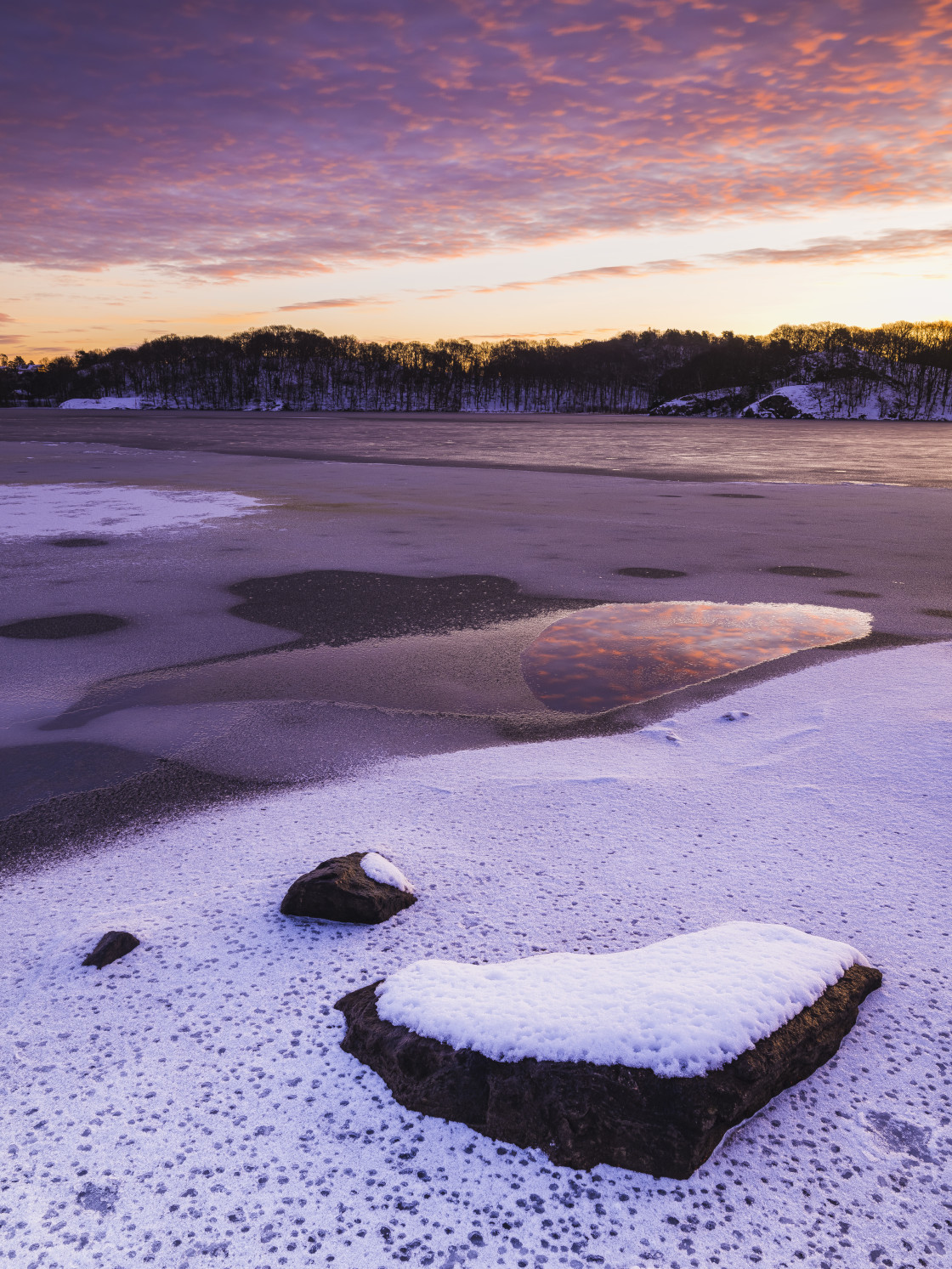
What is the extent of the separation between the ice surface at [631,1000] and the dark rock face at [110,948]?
875mm

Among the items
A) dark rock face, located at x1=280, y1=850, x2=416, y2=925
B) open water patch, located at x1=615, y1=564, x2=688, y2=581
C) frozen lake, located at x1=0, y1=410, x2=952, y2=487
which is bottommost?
dark rock face, located at x1=280, y1=850, x2=416, y2=925

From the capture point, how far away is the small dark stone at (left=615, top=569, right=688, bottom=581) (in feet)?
27.2

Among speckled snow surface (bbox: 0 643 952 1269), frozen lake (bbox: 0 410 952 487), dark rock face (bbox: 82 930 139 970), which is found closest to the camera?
speckled snow surface (bbox: 0 643 952 1269)

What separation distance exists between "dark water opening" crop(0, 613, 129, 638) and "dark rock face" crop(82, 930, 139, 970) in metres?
4.21

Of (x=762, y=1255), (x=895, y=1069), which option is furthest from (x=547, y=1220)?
(x=895, y=1069)

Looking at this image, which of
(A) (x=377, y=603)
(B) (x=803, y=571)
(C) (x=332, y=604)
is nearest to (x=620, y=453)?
→ (B) (x=803, y=571)

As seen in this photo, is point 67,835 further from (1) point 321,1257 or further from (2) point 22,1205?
(1) point 321,1257

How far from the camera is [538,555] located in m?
9.34

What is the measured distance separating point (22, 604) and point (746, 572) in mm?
6989

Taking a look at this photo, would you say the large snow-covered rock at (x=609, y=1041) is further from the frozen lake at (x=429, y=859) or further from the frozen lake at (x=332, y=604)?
the frozen lake at (x=332, y=604)

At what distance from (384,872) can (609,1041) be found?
1.07 m

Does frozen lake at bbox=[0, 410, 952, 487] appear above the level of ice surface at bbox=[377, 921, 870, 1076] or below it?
above

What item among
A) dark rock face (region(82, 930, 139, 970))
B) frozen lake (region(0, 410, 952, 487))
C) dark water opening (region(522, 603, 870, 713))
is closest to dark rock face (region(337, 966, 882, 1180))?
dark rock face (region(82, 930, 139, 970))

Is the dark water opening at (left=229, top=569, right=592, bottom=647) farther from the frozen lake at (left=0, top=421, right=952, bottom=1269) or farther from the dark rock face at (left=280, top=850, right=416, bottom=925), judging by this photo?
the dark rock face at (left=280, top=850, right=416, bottom=925)
